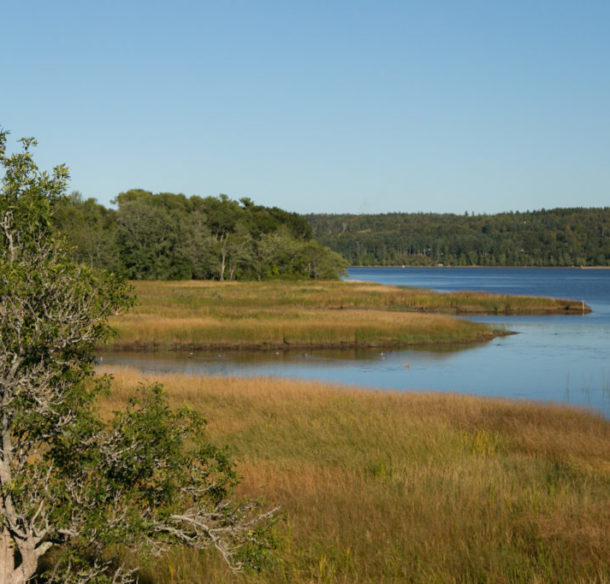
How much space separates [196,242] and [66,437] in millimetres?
97051

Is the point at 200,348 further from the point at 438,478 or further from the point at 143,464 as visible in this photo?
the point at 143,464

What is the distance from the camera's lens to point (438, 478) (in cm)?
1095

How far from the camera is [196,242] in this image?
102 meters

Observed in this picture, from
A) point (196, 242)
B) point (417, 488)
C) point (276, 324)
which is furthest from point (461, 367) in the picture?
point (196, 242)

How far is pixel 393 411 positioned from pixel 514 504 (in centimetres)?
754

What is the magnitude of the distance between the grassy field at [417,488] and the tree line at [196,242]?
6604 cm

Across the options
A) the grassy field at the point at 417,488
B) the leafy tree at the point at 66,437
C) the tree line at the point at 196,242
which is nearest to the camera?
the leafy tree at the point at 66,437

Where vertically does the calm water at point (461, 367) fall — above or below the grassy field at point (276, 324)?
below

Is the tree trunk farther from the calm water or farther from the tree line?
the tree line

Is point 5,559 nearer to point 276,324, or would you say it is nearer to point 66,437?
point 66,437

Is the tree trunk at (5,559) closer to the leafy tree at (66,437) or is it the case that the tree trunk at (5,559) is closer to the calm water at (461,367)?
the leafy tree at (66,437)

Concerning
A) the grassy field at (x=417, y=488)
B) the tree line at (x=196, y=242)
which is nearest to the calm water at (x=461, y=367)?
the grassy field at (x=417, y=488)

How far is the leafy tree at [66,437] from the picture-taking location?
5.75m

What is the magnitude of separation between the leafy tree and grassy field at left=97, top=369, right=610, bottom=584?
1110 mm
